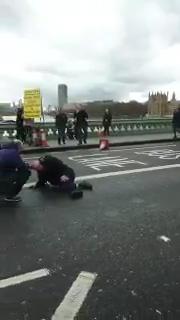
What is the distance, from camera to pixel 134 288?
506 centimetres

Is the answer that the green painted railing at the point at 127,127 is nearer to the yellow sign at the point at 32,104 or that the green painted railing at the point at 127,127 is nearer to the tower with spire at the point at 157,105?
the yellow sign at the point at 32,104

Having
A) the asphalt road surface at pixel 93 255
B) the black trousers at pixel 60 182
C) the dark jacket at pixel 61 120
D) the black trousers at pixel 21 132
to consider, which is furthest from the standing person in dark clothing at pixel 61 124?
the black trousers at pixel 60 182

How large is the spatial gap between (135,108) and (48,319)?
89.5 metres

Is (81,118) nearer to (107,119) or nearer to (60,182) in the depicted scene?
(107,119)

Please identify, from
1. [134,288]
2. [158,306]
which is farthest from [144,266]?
[158,306]

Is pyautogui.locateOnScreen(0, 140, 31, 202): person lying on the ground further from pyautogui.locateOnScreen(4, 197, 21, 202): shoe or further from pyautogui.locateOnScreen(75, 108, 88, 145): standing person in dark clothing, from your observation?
pyautogui.locateOnScreen(75, 108, 88, 145): standing person in dark clothing

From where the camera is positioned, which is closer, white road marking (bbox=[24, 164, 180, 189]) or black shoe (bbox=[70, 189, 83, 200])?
black shoe (bbox=[70, 189, 83, 200])

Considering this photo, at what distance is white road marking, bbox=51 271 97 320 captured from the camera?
14.6ft

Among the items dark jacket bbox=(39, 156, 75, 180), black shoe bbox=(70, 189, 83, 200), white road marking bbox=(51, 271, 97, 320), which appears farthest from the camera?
dark jacket bbox=(39, 156, 75, 180)

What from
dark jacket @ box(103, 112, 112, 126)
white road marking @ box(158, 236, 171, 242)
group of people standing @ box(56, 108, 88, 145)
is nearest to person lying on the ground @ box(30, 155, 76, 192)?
white road marking @ box(158, 236, 171, 242)

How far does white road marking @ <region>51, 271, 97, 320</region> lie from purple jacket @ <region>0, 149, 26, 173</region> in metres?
3.93

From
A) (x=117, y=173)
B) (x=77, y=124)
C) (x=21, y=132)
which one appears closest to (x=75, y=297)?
(x=117, y=173)

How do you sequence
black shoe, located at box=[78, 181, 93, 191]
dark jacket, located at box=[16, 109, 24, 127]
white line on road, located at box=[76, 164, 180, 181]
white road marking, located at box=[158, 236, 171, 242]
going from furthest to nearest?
dark jacket, located at box=[16, 109, 24, 127], white line on road, located at box=[76, 164, 180, 181], black shoe, located at box=[78, 181, 93, 191], white road marking, located at box=[158, 236, 171, 242]

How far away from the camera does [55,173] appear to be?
9.86 metres
